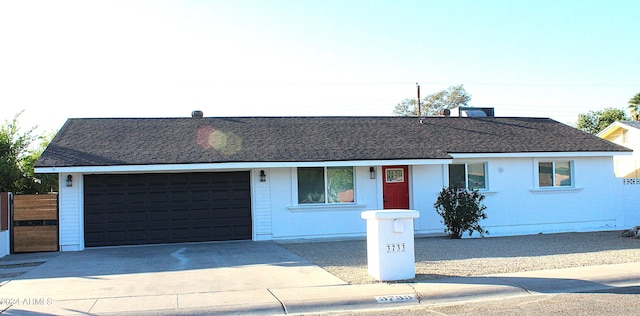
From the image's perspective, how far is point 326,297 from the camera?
8.84 meters

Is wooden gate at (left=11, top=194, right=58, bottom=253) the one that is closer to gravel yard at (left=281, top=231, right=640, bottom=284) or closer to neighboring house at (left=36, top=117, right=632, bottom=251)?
neighboring house at (left=36, top=117, right=632, bottom=251)

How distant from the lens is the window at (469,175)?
1883cm

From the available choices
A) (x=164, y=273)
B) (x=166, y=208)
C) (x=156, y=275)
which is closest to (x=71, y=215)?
(x=166, y=208)

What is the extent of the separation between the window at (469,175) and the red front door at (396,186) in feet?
5.22

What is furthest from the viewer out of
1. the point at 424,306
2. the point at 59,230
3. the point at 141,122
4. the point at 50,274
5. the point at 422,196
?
the point at 141,122

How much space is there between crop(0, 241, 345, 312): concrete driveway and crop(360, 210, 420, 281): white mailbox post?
756mm

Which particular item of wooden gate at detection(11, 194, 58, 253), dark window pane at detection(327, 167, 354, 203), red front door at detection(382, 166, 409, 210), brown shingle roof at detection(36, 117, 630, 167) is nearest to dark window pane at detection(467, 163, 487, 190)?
brown shingle roof at detection(36, 117, 630, 167)

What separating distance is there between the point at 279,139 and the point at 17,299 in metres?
10.4

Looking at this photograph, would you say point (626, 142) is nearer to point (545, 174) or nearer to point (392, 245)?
point (545, 174)

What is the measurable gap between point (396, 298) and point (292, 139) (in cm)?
1019

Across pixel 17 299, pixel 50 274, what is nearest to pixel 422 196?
pixel 50 274

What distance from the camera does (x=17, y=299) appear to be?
29.5 feet

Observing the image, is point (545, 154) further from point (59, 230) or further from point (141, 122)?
point (59, 230)

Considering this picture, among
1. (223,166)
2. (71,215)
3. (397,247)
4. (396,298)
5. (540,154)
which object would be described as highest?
(540,154)
